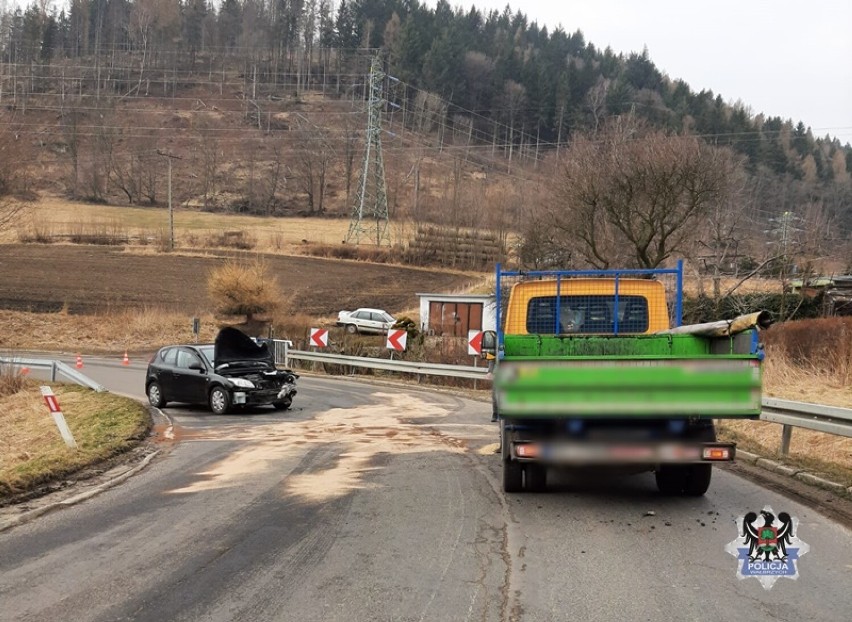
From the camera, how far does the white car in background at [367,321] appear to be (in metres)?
43.6

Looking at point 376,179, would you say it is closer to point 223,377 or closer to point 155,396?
point 155,396

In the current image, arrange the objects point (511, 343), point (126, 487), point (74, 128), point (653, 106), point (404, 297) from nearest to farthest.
A: point (511, 343)
point (126, 487)
point (404, 297)
point (653, 106)
point (74, 128)

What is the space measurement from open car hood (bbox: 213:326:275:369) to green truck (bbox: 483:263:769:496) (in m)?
10.7

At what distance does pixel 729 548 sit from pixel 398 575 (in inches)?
106

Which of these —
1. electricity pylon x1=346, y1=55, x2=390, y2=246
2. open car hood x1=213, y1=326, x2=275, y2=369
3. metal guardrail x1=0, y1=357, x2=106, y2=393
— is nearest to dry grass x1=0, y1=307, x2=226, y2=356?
metal guardrail x1=0, y1=357, x2=106, y2=393

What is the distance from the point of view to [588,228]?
30.0 m

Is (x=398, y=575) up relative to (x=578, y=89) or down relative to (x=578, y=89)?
down

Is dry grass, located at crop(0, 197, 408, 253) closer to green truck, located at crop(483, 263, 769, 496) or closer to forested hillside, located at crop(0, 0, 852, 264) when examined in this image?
forested hillside, located at crop(0, 0, 852, 264)

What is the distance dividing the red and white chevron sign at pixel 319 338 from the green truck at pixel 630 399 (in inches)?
895

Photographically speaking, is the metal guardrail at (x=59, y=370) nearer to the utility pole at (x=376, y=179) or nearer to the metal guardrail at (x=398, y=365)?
the metal guardrail at (x=398, y=365)

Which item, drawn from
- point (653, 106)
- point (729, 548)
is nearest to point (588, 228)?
point (729, 548)

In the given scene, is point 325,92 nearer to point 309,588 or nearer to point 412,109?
point 412,109

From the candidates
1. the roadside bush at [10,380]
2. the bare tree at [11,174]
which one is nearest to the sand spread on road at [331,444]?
the roadside bush at [10,380]

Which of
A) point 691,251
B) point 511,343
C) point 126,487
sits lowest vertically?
point 126,487
